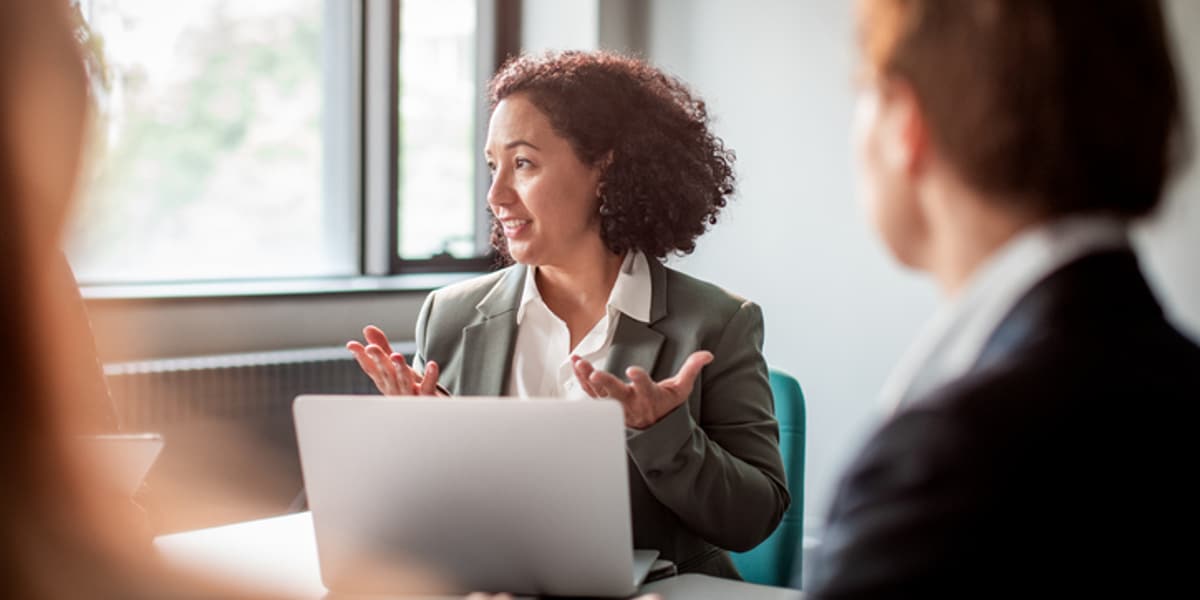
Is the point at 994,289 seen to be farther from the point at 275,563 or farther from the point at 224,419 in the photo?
the point at 224,419

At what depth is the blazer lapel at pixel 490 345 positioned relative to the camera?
209 cm

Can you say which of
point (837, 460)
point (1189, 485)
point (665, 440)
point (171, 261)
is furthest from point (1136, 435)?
point (171, 261)

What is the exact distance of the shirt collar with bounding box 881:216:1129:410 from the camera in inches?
30.5

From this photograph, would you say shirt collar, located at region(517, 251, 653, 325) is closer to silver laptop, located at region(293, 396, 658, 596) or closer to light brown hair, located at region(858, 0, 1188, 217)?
silver laptop, located at region(293, 396, 658, 596)

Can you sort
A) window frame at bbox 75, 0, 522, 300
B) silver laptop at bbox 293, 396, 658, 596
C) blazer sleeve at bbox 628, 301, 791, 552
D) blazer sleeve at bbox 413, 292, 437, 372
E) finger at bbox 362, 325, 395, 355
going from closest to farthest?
silver laptop at bbox 293, 396, 658, 596 < blazer sleeve at bbox 628, 301, 791, 552 < finger at bbox 362, 325, 395, 355 < blazer sleeve at bbox 413, 292, 437, 372 < window frame at bbox 75, 0, 522, 300

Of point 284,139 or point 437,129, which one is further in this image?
point 437,129

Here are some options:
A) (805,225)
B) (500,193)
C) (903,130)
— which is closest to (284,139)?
(805,225)

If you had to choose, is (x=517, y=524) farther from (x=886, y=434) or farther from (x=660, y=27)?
(x=660, y=27)

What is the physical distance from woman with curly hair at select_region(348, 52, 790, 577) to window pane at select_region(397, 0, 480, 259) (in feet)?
7.35

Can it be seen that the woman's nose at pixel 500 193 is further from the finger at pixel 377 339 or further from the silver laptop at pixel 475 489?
the silver laptop at pixel 475 489

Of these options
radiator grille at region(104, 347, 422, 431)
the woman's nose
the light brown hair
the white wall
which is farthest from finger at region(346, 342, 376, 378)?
the white wall

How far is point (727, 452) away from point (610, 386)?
352 mm

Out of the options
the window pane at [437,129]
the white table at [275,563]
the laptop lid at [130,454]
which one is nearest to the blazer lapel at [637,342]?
the white table at [275,563]

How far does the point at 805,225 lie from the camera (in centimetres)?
416
